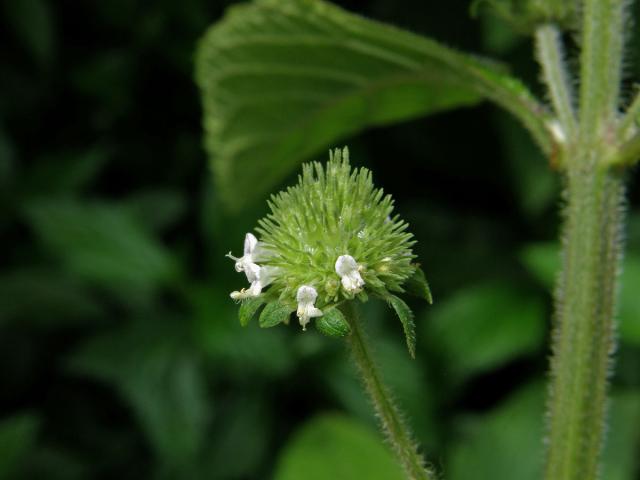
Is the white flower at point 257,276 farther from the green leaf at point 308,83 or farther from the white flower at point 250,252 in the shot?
the green leaf at point 308,83

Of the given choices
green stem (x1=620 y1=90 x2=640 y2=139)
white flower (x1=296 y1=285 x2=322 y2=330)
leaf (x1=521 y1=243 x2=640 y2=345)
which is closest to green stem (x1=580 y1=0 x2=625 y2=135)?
green stem (x1=620 y1=90 x2=640 y2=139)

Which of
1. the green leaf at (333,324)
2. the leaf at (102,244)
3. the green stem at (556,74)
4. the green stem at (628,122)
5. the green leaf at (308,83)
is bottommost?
the green leaf at (333,324)

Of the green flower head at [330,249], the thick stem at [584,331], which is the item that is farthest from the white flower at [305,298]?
the thick stem at [584,331]

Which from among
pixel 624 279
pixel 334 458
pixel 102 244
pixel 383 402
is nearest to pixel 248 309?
pixel 383 402

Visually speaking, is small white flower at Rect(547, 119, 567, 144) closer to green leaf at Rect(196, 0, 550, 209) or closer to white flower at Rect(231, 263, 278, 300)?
green leaf at Rect(196, 0, 550, 209)

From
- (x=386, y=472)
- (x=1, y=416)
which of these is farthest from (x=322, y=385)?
(x=1, y=416)

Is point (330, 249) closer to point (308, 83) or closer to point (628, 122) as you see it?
point (628, 122)

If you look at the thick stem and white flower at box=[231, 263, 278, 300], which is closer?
white flower at box=[231, 263, 278, 300]
